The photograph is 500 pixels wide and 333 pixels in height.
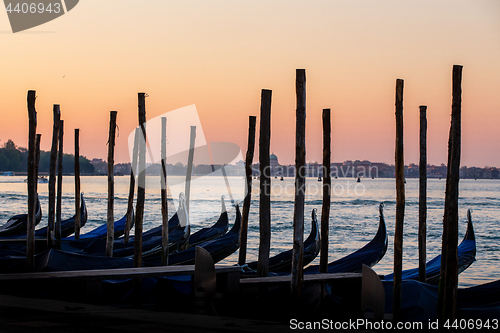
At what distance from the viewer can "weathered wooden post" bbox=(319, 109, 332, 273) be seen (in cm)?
704

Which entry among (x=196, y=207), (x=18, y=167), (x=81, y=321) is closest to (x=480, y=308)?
(x=81, y=321)

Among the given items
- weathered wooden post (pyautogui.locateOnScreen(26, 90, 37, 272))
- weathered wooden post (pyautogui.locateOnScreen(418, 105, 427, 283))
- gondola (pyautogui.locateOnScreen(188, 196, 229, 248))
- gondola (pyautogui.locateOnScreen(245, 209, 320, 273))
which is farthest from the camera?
gondola (pyautogui.locateOnScreen(188, 196, 229, 248))

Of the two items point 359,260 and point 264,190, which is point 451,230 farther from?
point 359,260

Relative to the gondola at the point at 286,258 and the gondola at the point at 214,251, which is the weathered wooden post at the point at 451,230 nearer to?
the gondola at the point at 286,258

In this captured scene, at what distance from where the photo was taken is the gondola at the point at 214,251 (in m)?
8.09

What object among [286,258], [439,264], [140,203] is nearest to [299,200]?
[140,203]

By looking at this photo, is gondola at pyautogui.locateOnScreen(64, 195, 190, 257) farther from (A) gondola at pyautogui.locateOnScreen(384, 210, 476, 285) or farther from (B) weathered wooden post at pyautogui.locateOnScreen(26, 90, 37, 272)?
(A) gondola at pyautogui.locateOnScreen(384, 210, 476, 285)

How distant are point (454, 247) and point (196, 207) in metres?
31.8

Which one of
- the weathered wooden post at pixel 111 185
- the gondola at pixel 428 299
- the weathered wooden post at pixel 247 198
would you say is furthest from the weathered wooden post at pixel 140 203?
the gondola at pixel 428 299

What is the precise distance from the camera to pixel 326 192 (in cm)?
705

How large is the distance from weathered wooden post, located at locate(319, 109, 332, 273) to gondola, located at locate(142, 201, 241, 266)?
2150 millimetres

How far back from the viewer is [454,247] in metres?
4.75

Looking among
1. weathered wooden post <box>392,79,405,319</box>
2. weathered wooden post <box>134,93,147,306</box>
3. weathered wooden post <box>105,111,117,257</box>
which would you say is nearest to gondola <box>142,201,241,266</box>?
weathered wooden post <box>105,111,117,257</box>

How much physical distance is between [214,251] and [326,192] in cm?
339
